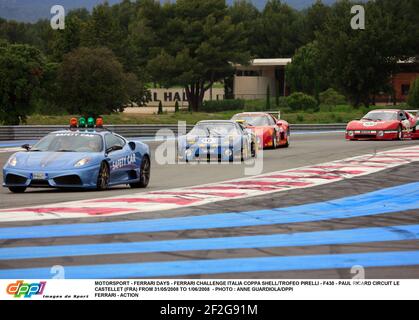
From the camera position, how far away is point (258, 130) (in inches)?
1307

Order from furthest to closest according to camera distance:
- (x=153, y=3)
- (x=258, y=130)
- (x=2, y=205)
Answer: (x=153, y=3), (x=258, y=130), (x=2, y=205)

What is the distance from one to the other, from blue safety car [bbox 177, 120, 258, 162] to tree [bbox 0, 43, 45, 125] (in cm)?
2048

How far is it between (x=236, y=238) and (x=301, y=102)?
6747 cm

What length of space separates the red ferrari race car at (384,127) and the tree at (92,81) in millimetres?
20855

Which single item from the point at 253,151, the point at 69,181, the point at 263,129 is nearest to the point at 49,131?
the point at 263,129

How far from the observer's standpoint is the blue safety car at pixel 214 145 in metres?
26.5

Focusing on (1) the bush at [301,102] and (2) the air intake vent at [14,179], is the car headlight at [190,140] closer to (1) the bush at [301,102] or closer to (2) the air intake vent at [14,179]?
(2) the air intake vent at [14,179]

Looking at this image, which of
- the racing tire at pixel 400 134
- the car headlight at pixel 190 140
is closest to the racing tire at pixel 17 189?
the car headlight at pixel 190 140

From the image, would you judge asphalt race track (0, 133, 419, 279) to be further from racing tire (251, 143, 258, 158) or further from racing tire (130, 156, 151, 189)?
racing tire (251, 143, 258, 158)

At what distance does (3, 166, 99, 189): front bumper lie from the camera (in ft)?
56.3

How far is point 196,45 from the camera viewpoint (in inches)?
3393
